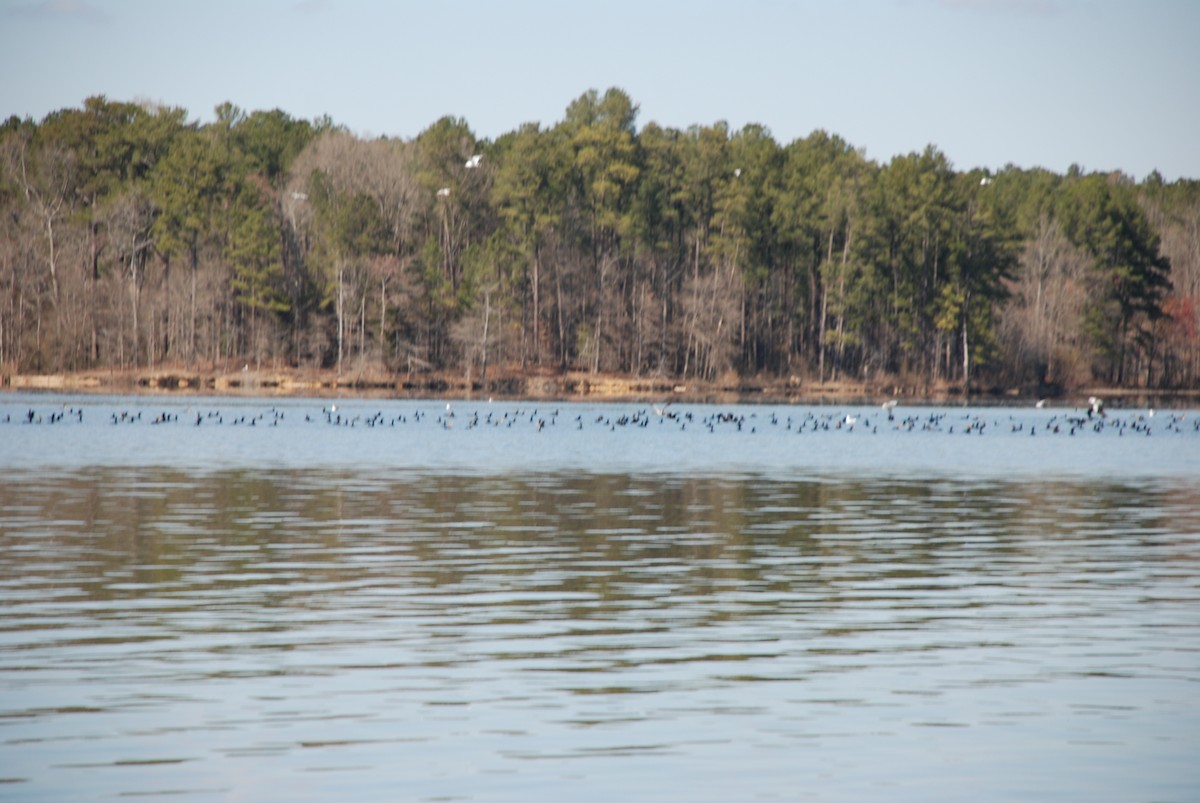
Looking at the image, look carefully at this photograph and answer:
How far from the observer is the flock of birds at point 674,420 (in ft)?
209

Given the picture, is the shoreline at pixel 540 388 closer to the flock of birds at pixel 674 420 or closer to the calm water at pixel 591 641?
the flock of birds at pixel 674 420

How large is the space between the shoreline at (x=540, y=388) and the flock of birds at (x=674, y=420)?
18452mm

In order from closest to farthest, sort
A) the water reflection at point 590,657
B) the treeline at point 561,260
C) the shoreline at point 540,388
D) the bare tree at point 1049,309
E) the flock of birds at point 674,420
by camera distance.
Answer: the water reflection at point 590,657 → the flock of birds at point 674,420 → the shoreline at point 540,388 → the treeline at point 561,260 → the bare tree at point 1049,309

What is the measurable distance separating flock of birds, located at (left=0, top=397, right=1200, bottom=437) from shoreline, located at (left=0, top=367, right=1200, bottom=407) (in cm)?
1845

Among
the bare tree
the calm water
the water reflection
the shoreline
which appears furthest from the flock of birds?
the water reflection

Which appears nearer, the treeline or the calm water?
the calm water

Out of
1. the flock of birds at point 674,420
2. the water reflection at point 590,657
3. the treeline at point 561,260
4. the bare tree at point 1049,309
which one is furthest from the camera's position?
the bare tree at point 1049,309

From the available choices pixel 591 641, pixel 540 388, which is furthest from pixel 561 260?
pixel 591 641

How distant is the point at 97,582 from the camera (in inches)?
749

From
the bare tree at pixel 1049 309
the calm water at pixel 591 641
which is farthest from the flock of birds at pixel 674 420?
the bare tree at pixel 1049 309

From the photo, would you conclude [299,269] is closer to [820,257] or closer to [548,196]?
[548,196]

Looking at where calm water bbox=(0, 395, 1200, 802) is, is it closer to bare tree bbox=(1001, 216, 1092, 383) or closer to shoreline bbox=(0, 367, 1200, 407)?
shoreline bbox=(0, 367, 1200, 407)

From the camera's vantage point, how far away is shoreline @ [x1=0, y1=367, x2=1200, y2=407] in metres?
98.9

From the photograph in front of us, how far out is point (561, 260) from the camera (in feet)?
383
